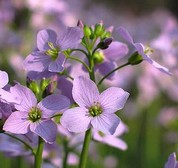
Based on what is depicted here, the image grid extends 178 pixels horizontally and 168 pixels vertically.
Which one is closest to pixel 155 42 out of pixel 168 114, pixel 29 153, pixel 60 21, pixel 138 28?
pixel 29 153

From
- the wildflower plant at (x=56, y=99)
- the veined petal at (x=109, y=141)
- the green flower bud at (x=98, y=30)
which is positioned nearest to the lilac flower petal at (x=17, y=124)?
the wildflower plant at (x=56, y=99)

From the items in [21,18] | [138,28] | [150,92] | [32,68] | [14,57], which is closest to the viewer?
[32,68]

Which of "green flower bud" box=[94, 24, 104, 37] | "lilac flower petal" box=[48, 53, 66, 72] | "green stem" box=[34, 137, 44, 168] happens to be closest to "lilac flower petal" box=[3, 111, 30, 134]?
"green stem" box=[34, 137, 44, 168]

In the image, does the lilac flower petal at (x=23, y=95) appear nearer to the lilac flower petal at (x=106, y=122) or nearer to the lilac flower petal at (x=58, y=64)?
the lilac flower petal at (x=58, y=64)

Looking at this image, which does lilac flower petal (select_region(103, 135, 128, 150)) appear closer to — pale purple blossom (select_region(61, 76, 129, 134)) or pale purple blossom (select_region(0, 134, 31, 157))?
pale purple blossom (select_region(0, 134, 31, 157))

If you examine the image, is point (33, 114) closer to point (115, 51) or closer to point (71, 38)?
point (71, 38)

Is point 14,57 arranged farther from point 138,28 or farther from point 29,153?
point 138,28

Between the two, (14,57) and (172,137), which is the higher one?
(14,57)
